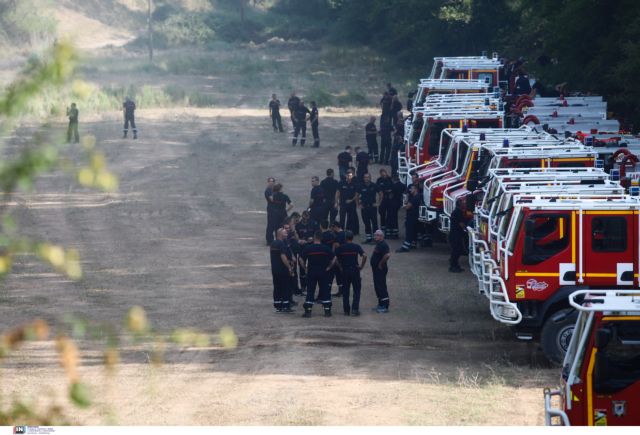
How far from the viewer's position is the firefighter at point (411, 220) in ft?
71.9

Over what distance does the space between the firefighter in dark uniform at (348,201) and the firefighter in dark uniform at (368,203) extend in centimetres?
19

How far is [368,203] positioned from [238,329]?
285 inches

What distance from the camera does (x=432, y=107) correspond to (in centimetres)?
2544

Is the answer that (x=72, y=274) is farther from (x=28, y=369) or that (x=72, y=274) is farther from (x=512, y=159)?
(x=512, y=159)

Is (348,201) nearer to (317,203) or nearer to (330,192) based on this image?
(330,192)

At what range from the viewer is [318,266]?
16953 mm

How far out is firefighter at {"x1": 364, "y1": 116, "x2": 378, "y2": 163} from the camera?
32.1 meters

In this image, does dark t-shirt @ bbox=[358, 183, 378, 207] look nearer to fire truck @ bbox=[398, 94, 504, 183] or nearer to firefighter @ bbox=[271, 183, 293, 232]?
fire truck @ bbox=[398, 94, 504, 183]

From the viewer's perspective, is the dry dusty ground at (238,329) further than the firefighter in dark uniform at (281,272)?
No

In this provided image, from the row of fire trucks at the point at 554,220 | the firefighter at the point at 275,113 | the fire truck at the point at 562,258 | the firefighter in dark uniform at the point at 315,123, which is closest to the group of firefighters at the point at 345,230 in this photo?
the row of fire trucks at the point at 554,220

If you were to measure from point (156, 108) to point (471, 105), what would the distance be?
23324 mm

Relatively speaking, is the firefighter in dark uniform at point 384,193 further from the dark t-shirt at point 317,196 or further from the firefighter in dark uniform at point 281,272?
the firefighter in dark uniform at point 281,272

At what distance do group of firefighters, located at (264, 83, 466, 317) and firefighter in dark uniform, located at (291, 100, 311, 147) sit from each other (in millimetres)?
3229
